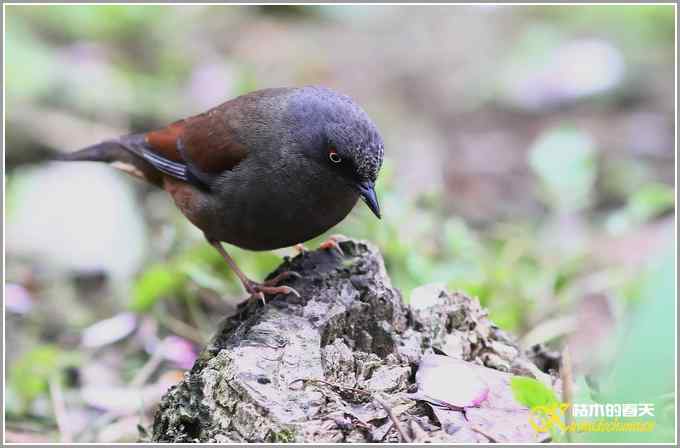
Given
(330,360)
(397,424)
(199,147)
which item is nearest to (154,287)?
(199,147)

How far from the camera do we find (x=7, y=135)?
8594 mm

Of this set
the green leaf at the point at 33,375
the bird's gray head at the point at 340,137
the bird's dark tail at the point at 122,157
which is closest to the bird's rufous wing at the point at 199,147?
the bird's dark tail at the point at 122,157

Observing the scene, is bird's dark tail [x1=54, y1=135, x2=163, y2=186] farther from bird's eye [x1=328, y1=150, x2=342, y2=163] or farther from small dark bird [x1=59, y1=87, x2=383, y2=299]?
bird's eye [x1=328, y1=150, x2=342, y2=163]

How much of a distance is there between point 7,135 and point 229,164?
486 centimetres

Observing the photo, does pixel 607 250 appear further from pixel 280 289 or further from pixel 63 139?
pixel 63 139

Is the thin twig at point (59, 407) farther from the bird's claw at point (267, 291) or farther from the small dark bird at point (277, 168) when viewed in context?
the bird's claw at point (267, 291)

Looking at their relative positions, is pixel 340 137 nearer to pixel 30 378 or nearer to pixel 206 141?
pixel 206 141

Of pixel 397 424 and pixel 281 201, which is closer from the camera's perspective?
pixel 397 424

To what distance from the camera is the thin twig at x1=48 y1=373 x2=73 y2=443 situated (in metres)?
4.84

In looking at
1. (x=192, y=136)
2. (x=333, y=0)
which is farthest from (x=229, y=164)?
(x=333, y=0)

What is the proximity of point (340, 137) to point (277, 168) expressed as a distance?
46cm

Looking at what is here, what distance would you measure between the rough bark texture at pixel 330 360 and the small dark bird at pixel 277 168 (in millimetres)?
204

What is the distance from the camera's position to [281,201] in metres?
4.28

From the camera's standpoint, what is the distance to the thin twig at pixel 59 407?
4844 mm
